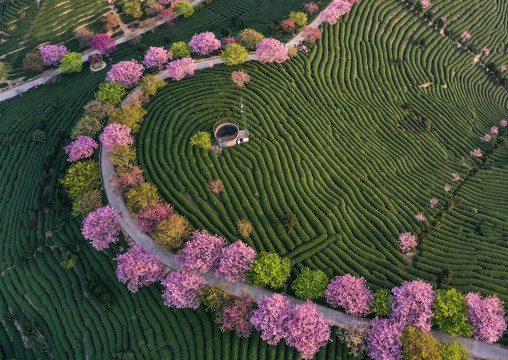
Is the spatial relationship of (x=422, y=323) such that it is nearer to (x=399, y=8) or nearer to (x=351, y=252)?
(x=351, y=252)

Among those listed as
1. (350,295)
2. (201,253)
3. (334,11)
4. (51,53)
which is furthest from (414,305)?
(51,53)

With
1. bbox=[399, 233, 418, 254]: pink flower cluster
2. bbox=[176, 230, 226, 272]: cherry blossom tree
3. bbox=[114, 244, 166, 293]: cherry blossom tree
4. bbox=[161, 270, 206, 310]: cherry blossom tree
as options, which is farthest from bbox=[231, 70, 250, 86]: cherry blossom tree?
bbox=[399, 233, 418, 254]: pink flower cluster

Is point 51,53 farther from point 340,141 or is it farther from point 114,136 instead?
point 340,141

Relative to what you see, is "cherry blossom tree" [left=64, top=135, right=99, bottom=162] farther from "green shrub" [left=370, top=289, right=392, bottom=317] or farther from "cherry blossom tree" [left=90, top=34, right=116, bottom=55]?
"green shrub" [left=370, top=289, right=392, bottom=317]

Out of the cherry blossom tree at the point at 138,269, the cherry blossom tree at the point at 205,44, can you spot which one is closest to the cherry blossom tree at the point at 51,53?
the cherry blossom tree at the point at 205,44

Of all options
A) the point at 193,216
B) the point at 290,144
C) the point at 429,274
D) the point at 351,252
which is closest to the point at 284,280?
the point at 351,252
